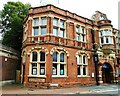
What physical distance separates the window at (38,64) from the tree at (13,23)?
948 centimetres

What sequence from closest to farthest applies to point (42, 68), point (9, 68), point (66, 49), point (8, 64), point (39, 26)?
point (42, 68), point (39, 26), point (66, 49), point (8, 64), point (9, 68)

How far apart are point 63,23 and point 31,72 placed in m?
6.41

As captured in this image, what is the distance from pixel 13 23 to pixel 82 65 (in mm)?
12392

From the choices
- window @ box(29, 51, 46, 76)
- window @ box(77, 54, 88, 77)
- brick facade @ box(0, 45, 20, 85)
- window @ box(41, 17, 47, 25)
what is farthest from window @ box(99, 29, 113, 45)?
brick facade @ box(0, 45, 20, 85)

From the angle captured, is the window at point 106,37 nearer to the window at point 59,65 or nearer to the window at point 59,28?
the window at point 59,28

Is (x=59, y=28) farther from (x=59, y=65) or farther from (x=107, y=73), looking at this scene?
(x=107, y=73)

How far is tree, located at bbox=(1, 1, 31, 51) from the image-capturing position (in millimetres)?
25161

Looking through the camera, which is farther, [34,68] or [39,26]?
→ [39,26]

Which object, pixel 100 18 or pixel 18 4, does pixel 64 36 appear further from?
pixel 18 4

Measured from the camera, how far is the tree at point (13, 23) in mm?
25161

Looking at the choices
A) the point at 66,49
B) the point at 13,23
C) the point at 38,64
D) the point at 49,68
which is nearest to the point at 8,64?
the point at 38,64

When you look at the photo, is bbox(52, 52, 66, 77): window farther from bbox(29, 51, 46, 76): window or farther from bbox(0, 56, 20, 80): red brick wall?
bbox(0, 56, 20, 80): red brick wall

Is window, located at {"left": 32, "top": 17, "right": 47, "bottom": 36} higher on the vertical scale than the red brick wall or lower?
higher

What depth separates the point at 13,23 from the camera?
25000 millimetres
